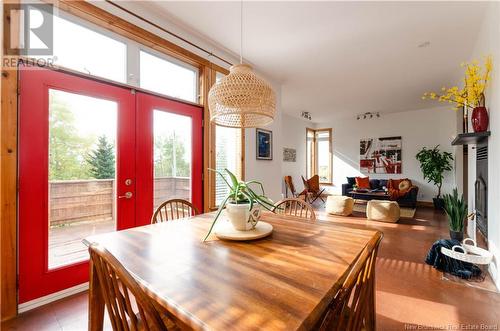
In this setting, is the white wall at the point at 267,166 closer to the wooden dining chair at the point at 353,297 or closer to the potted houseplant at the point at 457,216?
the potted houseplant at the point at 457,216

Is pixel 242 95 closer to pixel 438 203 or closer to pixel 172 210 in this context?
pixel 172 210

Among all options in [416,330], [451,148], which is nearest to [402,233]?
[416,330]

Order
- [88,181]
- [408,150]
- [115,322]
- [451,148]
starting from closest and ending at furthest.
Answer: [115,322] < [88,181] < [451,148] < [408,150]

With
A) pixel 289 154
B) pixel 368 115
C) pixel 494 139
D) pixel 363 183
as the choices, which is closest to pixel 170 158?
pixel 494 139

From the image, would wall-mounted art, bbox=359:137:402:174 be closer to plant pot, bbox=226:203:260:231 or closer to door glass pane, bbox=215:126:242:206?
door glass pane, bbox=215:126:242:206

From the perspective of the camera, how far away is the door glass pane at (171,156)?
274 cm

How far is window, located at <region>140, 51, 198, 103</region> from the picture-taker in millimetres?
2680

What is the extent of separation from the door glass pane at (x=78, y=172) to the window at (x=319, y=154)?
7.20 meters

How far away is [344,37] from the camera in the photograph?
3.03 metres

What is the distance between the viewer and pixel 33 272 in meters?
1.90

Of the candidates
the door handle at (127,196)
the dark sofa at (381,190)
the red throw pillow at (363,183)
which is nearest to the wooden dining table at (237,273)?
the door handle at (127,196)

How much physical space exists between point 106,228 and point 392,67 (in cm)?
475

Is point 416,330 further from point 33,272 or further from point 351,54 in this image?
point 351,54

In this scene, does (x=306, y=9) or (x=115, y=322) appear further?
(x=306, y=9)
